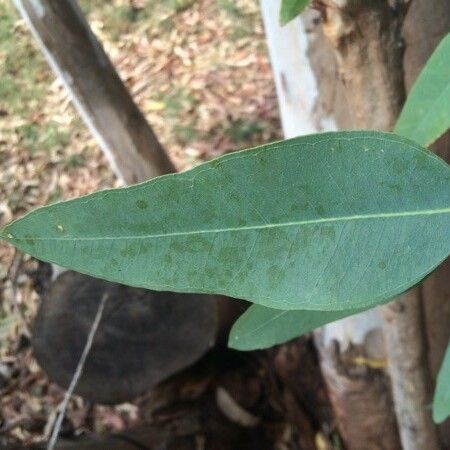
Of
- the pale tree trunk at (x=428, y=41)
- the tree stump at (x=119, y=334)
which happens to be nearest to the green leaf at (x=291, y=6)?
the pale tree trunk at (x=428, y=41)

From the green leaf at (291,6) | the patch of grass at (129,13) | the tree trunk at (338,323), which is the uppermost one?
the patch of grass at (129,13)

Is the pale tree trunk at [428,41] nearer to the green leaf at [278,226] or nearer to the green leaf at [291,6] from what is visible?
the green leaf at [291,6]

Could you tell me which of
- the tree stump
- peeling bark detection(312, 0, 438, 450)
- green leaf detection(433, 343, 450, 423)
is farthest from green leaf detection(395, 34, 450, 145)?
the tree stump

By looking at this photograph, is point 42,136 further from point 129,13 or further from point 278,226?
point 278,226

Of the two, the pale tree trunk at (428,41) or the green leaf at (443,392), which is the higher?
the pale tree trunk at (428,41)

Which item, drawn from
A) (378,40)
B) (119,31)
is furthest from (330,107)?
(119,31)

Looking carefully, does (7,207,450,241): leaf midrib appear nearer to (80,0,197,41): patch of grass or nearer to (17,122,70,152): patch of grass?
(17,122,70,152): patch of grass
